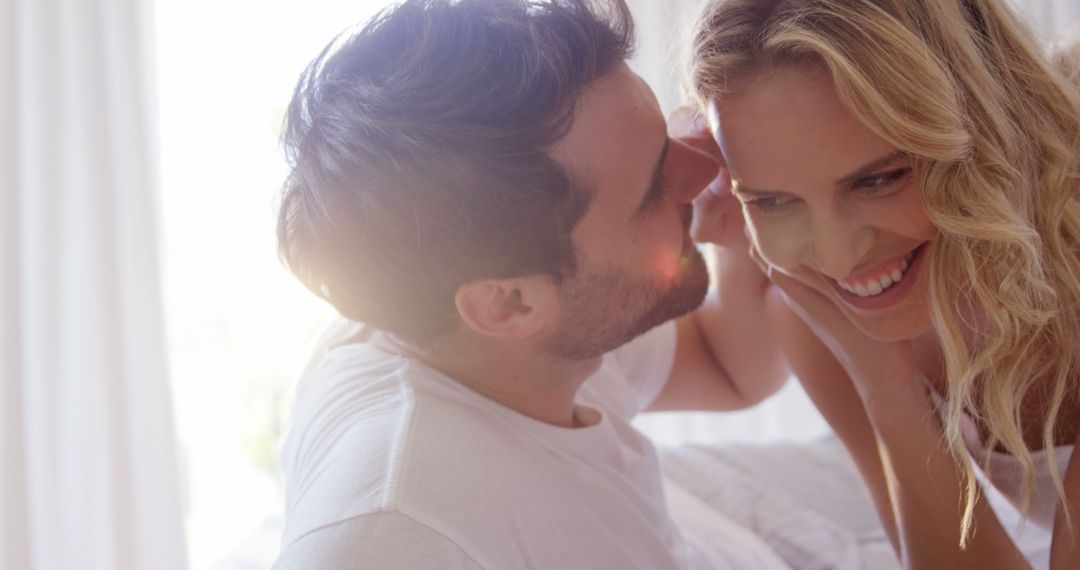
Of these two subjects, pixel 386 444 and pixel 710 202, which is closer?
pixel 386 444

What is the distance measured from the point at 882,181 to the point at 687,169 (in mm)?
309

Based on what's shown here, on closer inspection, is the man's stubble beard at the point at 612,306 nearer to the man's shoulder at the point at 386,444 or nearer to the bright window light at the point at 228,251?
the man's shoulder at the point at 386,444

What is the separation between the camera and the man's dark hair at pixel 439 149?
129cm

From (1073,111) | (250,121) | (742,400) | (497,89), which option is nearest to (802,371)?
(742,400)

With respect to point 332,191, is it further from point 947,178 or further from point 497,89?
point 947,178

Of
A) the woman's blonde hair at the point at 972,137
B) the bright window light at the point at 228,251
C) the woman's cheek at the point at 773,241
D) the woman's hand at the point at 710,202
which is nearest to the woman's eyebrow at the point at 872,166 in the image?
the woman's blonde hair at the point at 972,137

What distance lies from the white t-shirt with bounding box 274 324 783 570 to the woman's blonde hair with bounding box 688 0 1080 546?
450 mm

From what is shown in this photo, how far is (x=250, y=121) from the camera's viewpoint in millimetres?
2939

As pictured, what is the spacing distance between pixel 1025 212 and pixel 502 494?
704 mm

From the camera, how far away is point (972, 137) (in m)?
1.18

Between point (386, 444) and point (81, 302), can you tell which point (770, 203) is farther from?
point (81, 302)

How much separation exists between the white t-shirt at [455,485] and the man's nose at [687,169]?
Answer: 365 mm

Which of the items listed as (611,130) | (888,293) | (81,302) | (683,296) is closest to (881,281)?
(888,293)

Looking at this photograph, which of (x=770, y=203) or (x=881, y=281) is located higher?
(x=770, y=203)
